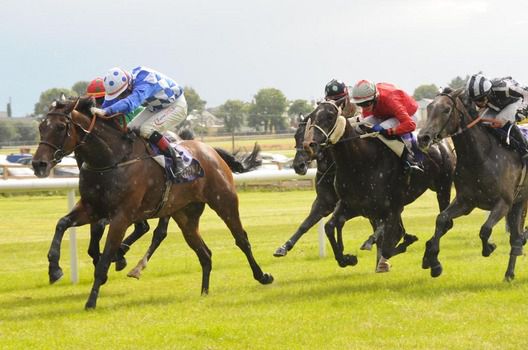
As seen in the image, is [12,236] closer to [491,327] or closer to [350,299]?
[350,299]

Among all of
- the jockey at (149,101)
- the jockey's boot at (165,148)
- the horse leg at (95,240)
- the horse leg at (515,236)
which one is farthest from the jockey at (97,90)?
the horse leg at (515,236)

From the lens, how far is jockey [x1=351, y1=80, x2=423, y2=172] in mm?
8094

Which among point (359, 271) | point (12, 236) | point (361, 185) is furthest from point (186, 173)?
point (12, 236)

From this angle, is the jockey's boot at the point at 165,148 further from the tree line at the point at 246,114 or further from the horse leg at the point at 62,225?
the tree line at the point at 246,114

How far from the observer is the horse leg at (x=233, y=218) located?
27.1 feet

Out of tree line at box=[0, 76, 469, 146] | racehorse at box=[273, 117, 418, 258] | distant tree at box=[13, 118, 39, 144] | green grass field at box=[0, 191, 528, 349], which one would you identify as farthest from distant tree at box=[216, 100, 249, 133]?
racehorse at box=[273, 117, 418, 258]

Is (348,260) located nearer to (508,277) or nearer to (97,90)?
(508,277)

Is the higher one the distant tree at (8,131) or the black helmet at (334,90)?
the black helmet at (334,90)

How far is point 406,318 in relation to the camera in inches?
246

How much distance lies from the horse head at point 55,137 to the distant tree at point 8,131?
86291 mm

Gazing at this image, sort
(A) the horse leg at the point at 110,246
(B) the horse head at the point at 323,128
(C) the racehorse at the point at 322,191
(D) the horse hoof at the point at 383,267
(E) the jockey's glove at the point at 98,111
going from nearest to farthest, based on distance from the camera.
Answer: (A) the horse leg at the point at 110,246
(E) the jockey's glove at the point at 98,111
(B) the horse head at the point at 323,128
(C) the racehorse at the point at 322,191
(D) the horse hoof at the point at 383,267

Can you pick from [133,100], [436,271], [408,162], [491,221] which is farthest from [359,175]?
[133,100]

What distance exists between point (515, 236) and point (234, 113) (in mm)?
88516

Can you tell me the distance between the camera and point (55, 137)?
706cm
